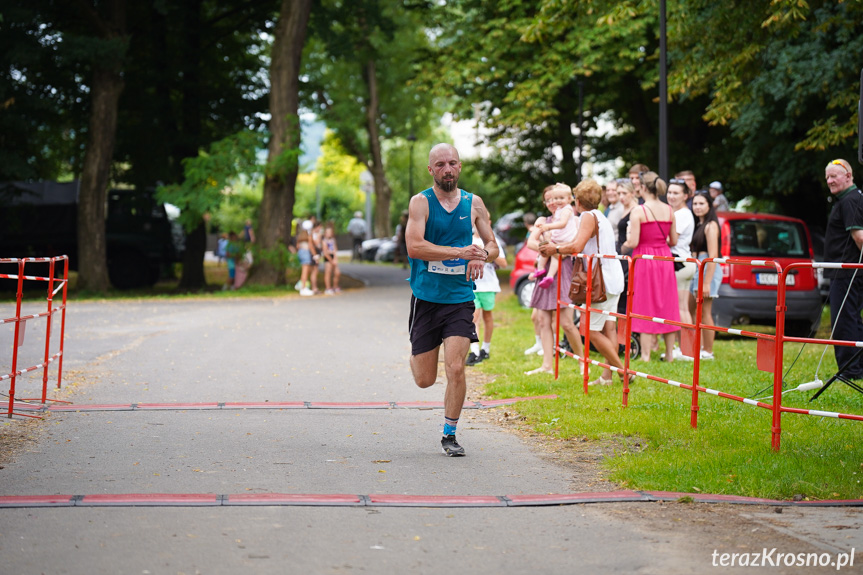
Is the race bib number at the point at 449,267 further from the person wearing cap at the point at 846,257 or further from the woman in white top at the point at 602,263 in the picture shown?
the person wearing cap at the point at 846,257

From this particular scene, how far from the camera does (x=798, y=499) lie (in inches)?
220

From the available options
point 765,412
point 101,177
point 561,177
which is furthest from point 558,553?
point 561,177

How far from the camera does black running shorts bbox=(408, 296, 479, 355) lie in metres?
6.84

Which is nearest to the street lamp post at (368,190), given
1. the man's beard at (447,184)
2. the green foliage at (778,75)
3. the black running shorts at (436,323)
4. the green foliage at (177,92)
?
the green foliage at (177,92)

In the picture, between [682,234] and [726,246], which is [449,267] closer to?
[682,234]

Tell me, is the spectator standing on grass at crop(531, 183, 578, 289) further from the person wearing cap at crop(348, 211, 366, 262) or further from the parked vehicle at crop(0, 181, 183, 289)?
the person wearing cap at crop(348, 211, 366, 262)

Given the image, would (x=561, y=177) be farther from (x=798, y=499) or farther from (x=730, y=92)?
(x=798, y=499)

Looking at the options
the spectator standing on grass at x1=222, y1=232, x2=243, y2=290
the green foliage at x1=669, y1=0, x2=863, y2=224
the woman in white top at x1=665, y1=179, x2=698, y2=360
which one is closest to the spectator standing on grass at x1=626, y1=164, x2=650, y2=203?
the woman in white top at x1=665, y1=179, x2=698, y2=360

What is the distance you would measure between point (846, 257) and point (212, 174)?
18.6 m

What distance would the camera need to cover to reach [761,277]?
14406mm

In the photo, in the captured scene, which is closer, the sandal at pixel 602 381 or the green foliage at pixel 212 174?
the sandal at pixel 602 381

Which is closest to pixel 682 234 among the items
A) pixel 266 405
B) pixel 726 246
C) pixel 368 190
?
pixel 726 246

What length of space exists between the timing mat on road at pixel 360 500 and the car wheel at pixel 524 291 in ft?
43.3

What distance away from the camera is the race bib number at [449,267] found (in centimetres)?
682
